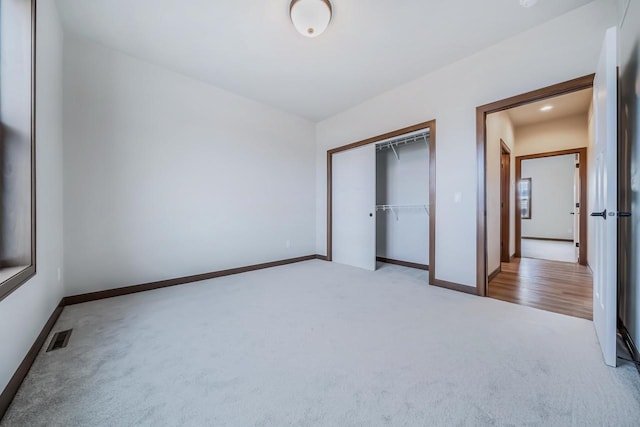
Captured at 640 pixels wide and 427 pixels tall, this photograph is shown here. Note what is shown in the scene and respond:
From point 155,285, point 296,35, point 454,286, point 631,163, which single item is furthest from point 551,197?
point 155,285

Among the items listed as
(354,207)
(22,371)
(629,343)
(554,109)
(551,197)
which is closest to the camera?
(22,371)

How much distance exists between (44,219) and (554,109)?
265 inches

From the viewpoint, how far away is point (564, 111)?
428cm

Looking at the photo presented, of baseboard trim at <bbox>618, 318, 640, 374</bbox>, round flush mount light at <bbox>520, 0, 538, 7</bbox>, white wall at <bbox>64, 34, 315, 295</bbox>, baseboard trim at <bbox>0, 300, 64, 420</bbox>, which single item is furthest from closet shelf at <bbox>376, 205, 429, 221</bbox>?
baseboard trim at <bbox>0, 300, 64, 420</bbox>

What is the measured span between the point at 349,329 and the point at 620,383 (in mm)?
1526

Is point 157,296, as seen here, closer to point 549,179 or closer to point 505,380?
point 505,380

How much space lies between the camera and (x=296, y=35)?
8.20 feet

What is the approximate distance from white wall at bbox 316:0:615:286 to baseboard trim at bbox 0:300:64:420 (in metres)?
3.54

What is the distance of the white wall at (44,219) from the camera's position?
51.9 inches

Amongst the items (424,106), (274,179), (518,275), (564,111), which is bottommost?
(518,275)

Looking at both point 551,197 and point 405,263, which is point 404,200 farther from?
point 551,197

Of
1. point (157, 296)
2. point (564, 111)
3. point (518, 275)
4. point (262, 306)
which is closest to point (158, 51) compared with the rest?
point (157, 296)

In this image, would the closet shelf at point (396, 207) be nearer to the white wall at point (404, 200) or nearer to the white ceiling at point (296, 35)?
the white wall at point (404, 200)

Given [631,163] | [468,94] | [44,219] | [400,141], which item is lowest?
[44,219]
